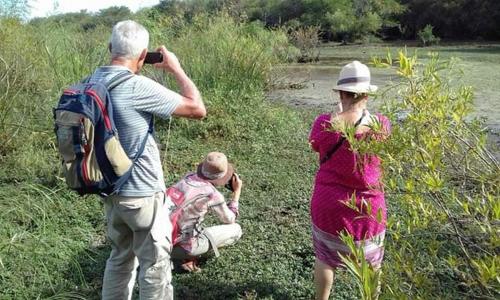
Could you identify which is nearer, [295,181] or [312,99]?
[295,181]

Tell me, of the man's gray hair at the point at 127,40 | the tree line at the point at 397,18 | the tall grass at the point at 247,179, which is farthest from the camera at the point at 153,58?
the tree line at the point at 397,18

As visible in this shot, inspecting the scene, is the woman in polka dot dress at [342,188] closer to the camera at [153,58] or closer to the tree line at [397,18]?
the camera at [153,58]

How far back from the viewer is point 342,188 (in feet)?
9.47

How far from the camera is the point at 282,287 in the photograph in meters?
3.56

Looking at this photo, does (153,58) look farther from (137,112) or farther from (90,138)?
(90,138)

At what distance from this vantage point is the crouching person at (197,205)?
3582 millimetres

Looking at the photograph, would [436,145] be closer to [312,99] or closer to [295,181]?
[295,181]

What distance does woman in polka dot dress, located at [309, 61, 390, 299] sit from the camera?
9.04 ft

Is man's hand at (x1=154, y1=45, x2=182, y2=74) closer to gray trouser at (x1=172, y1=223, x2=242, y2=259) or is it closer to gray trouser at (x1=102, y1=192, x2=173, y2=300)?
gray trouser at (x1=102, y1=192, x2=173, y2=300)

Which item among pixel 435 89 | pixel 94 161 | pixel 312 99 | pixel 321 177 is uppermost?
pixel 435 89

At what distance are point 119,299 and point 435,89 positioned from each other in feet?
6.84

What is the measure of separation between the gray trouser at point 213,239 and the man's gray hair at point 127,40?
149 centimetres

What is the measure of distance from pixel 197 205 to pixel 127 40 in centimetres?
132

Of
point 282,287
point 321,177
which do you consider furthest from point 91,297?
point 321,177
